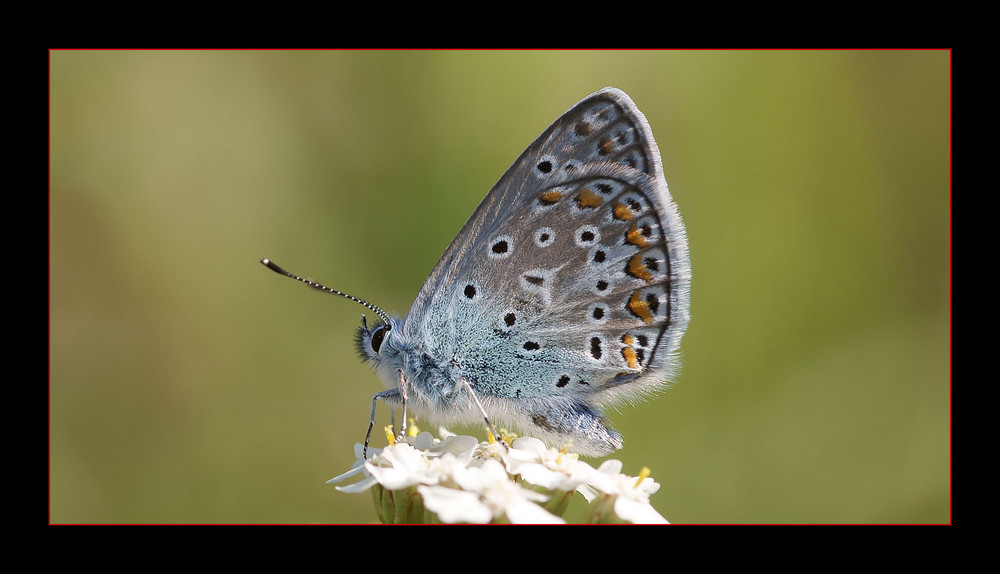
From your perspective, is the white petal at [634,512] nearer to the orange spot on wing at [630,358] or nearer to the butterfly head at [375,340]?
the orange spot on wing at [630,358]

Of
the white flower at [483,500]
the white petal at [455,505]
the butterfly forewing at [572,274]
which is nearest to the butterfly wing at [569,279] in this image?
the butterfly forewing at [572,274]

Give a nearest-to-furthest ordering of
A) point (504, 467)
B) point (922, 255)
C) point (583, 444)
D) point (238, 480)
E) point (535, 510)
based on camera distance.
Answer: point (535, 510)
point (504, 467)
point (583, 444)
point (238, 480)
point (922, 255)

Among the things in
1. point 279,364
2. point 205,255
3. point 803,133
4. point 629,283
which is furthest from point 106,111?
point 803,133

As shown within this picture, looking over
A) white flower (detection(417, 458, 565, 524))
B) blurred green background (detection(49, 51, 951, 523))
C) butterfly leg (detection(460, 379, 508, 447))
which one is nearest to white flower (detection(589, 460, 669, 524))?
white flower (detection(417, 458, 565, 524))

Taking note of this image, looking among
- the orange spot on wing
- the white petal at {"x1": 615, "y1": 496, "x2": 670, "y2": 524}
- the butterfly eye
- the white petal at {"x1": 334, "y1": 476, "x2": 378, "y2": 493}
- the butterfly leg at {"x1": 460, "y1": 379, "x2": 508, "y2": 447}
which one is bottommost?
the white petal at {"x1": 615, "y1": 496, "x2": 670, "y2": 524}

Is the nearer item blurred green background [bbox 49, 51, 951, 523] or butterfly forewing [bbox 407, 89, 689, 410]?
butterfly forewing [bbox 407, 89, 689, 410]

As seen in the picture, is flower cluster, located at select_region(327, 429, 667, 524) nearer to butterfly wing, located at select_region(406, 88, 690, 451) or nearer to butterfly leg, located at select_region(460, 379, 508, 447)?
butterfly leg, located at select_region(460, 379, 508, 447)

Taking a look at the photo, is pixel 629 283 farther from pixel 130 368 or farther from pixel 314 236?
pixel 130 368
